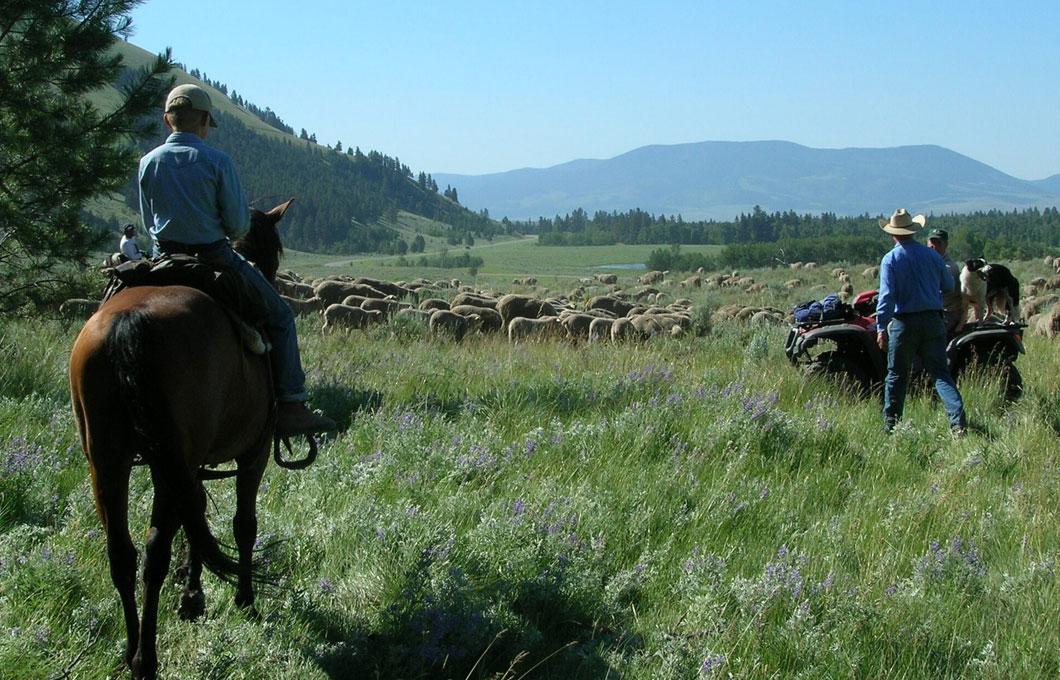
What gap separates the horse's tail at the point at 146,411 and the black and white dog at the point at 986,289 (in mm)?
9030

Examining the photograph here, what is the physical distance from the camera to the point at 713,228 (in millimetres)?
122562

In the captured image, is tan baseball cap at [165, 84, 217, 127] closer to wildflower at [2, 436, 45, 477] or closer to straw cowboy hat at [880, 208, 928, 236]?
wildflower at [2, 436, 45, 477]

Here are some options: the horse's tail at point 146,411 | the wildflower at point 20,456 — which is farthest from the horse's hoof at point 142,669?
the wildflower at point 20,456

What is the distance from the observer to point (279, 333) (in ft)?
15.4

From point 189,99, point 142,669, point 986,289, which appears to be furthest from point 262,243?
point 986,289

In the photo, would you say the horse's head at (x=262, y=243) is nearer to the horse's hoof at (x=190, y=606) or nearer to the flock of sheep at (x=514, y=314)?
the horse's hoof at (x=190, y=606)

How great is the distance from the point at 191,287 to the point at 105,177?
7600mm

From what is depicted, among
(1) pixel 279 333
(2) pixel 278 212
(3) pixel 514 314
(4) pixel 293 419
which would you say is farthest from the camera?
(3) pixel 514 314

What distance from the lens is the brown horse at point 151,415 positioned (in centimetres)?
355

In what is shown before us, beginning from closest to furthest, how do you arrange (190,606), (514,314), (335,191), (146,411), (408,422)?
1. (146,411)
2. (190,606)
3. (408,422)
4. (514,314)
5. (335,191)

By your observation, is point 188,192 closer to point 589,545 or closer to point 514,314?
point 589,545

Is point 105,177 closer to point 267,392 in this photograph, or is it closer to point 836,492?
point 267,392

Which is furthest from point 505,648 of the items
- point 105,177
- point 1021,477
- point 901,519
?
point 105,177

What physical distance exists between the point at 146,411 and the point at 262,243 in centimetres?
172
